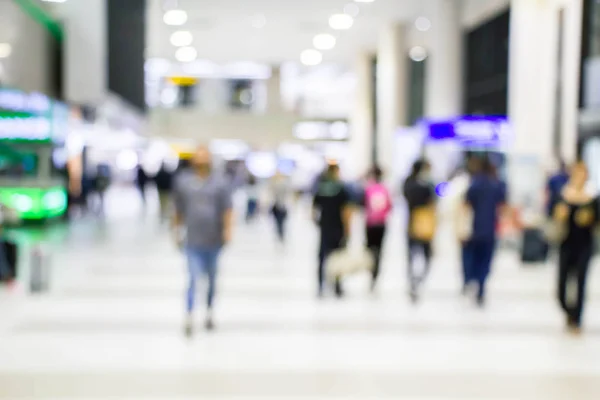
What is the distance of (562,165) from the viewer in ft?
50.6

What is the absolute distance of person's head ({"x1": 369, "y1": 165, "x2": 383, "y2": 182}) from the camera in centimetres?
1135

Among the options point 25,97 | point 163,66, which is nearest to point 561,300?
point 25,97

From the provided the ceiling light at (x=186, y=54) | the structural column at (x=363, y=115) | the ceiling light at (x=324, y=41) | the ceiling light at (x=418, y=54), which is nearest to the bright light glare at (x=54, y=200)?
the ceiling light at (x=324, y=41)

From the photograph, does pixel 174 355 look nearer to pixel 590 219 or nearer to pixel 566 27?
pixel 590 219

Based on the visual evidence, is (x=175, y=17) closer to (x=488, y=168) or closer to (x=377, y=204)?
(x=377, y=204)

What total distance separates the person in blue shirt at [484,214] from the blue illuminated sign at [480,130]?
11.6 m

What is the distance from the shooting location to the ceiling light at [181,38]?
3361cm

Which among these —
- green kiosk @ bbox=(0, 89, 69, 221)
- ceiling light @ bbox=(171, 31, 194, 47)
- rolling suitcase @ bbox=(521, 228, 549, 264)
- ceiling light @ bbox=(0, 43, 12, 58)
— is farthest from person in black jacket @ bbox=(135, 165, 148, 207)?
rolling suitcase @ bbox=(521, 228, 549, 264)

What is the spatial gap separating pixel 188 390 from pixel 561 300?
14.6 ft

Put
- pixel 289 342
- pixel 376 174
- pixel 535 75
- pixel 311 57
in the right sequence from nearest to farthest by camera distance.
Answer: pixel 289 342 < pixel 376 174 < pixel 535 75 < pixel 311 57

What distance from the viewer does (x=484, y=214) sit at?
10.4 metres

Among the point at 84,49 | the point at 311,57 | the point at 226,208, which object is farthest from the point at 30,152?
the point at 311,57

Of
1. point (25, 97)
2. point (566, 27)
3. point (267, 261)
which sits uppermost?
point (566, 27)

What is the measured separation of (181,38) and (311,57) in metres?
9.30
